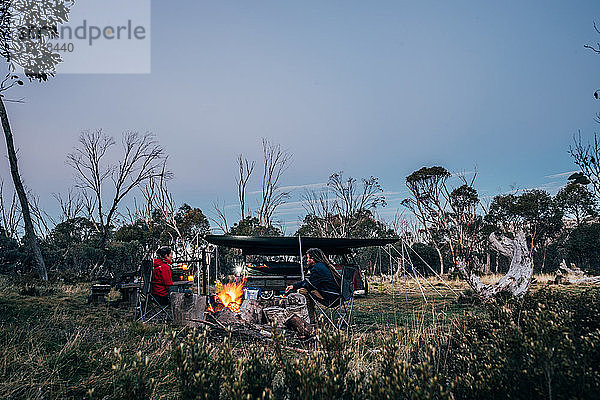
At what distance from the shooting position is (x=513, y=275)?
852 cm

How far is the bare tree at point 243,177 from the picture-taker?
2339 cm

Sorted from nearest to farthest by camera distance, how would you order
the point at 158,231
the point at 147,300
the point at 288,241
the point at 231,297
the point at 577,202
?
the point at 147,300 < the point at 231,297 < the point at 288,241 < the point at 158,231 < the point at 577,202

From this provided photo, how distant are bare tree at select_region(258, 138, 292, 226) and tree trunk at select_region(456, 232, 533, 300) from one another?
50.5 ft

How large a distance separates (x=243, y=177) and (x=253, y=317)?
18.6m

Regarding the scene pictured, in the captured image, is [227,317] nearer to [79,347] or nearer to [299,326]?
[299,326]

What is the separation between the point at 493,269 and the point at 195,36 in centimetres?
3071

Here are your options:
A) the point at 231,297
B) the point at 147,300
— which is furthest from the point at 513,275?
the point at 147,300

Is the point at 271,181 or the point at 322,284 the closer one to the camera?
the point at 322,284

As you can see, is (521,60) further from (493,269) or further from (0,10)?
(493,269)

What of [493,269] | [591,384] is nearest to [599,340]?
[591,384]

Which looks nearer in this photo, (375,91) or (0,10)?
(0,10)

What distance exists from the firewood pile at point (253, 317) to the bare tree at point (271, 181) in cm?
1714

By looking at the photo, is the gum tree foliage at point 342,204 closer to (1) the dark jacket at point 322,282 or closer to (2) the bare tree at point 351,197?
(2) the bare tree at point 351,197

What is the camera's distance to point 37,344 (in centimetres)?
399
